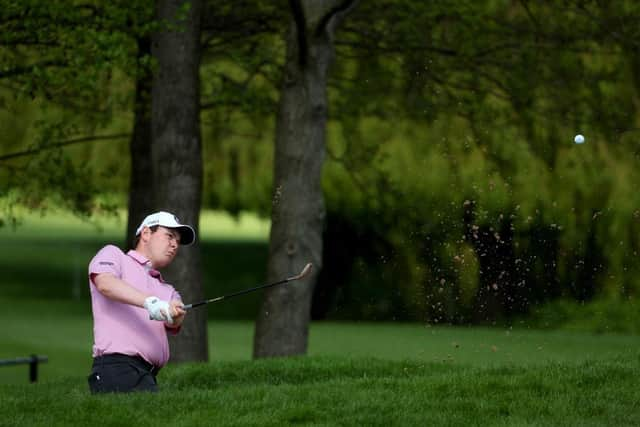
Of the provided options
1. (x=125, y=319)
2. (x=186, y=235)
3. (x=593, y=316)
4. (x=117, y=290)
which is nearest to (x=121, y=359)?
(x=125, y=319)

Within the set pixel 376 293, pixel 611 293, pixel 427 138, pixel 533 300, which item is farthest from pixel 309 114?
pixel 376 293

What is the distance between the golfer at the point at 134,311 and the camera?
7703 mm

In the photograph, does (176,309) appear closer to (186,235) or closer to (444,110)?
(186,235)

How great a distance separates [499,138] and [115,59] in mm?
8020

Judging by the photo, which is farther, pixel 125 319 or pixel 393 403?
pixel 393 403

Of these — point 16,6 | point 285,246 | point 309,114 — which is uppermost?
point 16,6

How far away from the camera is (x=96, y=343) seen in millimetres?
7820

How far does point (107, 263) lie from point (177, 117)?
764cm

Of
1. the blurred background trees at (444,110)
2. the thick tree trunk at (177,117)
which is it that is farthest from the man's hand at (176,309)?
the thick tree trunk at (177,117)

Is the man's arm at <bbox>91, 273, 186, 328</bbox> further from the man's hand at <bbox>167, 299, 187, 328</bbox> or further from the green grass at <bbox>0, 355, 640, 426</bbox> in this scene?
the green grass at <bbox>0, 355, 640, 426</bbox>

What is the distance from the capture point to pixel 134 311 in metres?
7.75

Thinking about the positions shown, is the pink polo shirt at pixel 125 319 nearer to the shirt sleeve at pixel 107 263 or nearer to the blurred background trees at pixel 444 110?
the shirt sleeve at pixel 107 263

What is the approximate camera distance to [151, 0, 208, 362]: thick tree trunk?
1520 cm

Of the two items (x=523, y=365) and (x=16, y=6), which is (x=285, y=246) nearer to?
(x=16, y=6)
